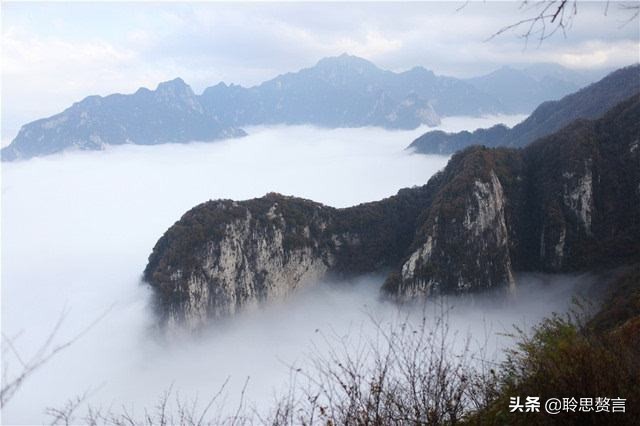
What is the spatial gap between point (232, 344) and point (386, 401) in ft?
179

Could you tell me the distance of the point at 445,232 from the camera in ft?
202

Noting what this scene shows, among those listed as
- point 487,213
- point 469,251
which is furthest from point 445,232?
point 487,213

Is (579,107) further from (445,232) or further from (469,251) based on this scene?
(445,232)

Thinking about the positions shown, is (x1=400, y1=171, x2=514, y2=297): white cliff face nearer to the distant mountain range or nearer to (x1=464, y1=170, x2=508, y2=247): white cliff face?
(x1=464, y1=170, x2=508, y2=247): white cliff face

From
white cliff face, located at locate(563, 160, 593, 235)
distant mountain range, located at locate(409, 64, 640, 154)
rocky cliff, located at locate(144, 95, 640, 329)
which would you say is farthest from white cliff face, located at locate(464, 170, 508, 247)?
distant mountain range, located at locate(409, 64, 640, 154)

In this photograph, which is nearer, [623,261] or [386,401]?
[386,401]

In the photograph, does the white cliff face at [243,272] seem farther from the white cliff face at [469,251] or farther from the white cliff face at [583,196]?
the white cliff face at [583,196]

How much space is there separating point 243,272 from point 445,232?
28.8m

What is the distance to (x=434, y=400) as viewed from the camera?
5008 mm

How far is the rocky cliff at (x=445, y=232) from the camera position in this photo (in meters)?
57.7

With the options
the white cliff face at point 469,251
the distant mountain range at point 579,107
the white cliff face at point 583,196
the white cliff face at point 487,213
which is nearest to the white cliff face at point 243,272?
the white cliff face at point 469,251

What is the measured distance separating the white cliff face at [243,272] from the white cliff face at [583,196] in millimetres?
39394

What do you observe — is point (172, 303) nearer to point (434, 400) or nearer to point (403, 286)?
point (403, 286)

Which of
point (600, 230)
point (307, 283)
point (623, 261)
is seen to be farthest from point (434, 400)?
point (600, 230)
